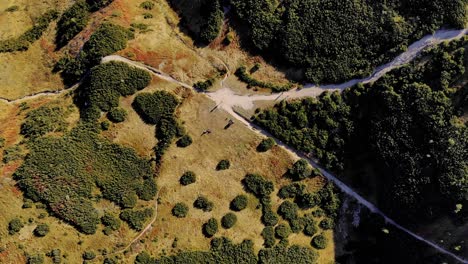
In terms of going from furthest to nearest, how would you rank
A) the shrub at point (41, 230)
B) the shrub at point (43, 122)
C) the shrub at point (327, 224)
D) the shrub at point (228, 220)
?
the shrub at point (327, 224)
the shrub at point (228, 220)
the shrub at point (43, 122)
the shrub at point (41, 230)

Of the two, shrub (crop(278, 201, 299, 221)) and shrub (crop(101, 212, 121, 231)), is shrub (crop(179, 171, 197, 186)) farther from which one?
shrub (crop(278, 201, 299, 221))

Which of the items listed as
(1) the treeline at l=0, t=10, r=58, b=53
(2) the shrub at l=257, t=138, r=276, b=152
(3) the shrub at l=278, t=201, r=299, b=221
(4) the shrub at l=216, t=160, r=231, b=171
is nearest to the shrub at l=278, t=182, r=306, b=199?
(3) the shrub at l=278, t=201, r=299, b=221

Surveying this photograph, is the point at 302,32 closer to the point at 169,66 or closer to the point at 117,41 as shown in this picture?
the point at 169,66

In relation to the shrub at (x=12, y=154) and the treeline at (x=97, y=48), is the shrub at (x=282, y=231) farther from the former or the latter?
the shrub at (x=12, y=154)

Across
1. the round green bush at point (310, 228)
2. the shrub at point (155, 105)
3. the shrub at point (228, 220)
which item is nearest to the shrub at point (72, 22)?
the shrub at point (155, 105)

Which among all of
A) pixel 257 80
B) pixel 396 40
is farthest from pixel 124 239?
pixel 396 40

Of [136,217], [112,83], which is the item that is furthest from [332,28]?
[136,217]
